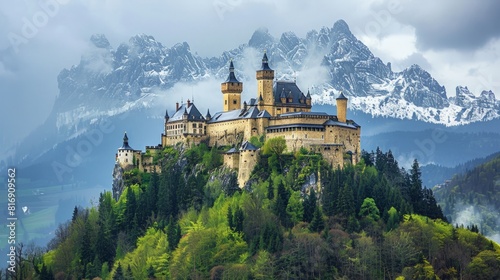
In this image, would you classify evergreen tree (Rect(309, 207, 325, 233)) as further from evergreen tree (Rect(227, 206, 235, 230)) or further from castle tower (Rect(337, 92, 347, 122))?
castle tower (Rect(337, 92, 347, 122))

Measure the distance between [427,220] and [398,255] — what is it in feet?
40.3

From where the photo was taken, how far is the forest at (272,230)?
112312mm

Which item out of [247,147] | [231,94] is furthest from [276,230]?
[231,94]

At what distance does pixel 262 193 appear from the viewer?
125 metres

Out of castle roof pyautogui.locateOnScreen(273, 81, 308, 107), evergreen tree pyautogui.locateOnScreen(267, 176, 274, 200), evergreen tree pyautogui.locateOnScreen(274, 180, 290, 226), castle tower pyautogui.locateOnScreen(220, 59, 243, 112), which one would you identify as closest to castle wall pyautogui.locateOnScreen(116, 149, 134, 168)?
castle tower pyautogui.locateOnScreen(220, 59, 243, 112)

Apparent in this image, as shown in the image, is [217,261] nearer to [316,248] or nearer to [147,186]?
[316,248]

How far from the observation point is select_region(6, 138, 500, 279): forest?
11231 centimetres

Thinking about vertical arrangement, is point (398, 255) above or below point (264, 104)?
below

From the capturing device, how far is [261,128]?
5261 inches

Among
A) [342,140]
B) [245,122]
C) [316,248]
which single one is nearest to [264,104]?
[245,122]

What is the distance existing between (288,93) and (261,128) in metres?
8.66

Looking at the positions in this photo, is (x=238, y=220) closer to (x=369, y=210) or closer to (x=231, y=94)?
(x=369, y=210)

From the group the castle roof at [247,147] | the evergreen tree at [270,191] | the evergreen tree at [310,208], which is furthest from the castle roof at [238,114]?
the evergreen tree at [310,208]

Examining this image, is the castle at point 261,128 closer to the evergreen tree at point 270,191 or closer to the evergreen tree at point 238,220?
the evergreen tree at point 270,191
